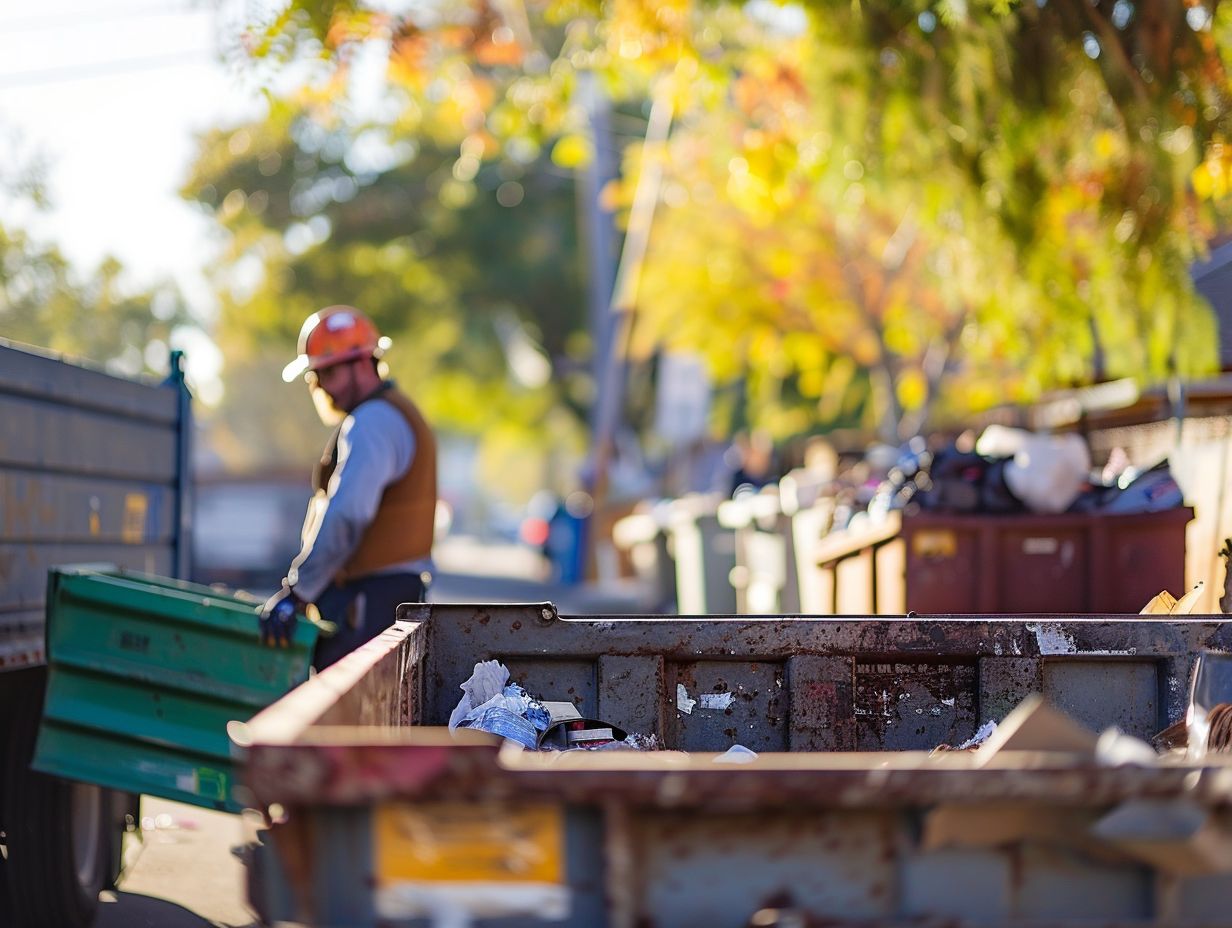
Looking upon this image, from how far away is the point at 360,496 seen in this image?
624 cm

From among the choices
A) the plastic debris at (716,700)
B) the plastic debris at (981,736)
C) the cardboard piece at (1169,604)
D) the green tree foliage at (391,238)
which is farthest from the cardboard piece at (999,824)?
the green tree foliage at (391,238)

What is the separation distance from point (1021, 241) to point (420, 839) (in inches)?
283

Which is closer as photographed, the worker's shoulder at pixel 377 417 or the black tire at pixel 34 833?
the black tire at pixel 34 833

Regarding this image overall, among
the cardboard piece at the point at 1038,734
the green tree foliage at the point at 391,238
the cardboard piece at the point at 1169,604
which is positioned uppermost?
the green tree foliage at the point at 391,238

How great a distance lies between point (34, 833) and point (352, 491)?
162cm

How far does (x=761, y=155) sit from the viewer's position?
12984 millimetres

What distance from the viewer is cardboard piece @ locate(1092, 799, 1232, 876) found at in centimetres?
268

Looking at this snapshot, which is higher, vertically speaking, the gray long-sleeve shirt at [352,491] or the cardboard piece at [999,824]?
the gray long-sleeve shirt at [352,491]

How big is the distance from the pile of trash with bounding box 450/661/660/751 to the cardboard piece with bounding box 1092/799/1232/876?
1848mm

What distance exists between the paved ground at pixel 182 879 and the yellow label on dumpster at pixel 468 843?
12.0ft

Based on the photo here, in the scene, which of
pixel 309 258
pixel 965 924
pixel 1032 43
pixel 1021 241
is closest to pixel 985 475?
pixel 1021 241

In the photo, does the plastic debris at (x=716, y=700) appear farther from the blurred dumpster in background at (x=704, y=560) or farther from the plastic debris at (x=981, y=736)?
the blurred dumpster in background at (x=704, y=560)

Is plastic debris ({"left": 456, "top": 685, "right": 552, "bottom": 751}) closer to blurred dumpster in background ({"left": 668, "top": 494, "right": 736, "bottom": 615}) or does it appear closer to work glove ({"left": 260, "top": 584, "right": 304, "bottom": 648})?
work glove ({"left": 260, "top": 584, "right": 304, "bottom": 648})

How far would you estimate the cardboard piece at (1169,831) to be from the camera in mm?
2676
